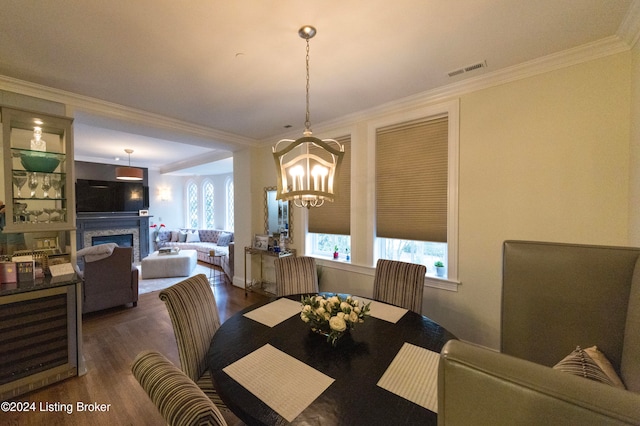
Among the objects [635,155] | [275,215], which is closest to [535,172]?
[635,155]

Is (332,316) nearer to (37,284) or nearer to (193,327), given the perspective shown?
(193,327)

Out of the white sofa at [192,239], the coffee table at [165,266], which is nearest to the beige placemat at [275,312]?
the coffee table at [165,266]

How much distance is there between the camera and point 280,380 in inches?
43.6

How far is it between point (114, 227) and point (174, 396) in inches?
305

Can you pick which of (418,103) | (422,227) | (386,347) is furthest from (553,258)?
(418,103)

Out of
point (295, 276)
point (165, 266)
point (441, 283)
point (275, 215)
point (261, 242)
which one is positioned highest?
point (275, 215)

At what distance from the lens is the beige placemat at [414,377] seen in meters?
1.01

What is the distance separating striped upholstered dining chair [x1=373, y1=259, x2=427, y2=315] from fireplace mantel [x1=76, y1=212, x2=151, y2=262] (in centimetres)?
727

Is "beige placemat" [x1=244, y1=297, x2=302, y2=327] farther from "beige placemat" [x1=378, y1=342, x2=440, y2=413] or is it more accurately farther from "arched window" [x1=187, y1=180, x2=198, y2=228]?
"arched window" [x1=187, y1=180, x2=198, y2=228]

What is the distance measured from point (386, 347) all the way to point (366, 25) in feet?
6.68

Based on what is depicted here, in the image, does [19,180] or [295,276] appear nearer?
[19,180]

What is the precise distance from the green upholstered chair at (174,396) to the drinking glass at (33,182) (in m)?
2.76

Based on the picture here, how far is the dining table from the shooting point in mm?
937

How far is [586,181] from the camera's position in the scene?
197cm
